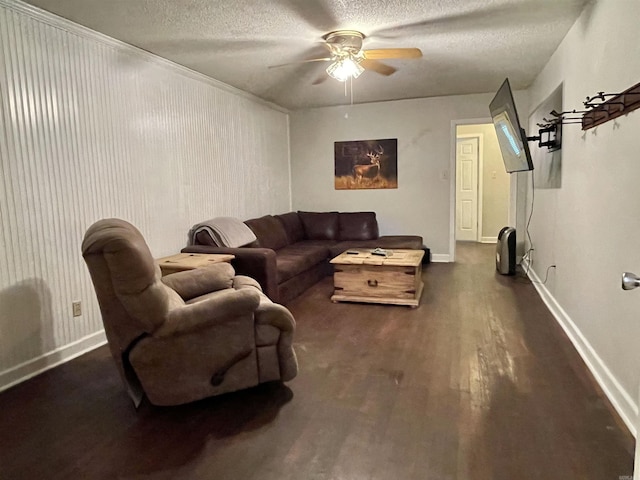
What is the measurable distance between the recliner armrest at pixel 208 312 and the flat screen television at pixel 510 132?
2342 mm

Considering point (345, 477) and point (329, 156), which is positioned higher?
point (329, 156)

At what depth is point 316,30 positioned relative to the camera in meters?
3.33

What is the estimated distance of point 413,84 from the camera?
532 cm

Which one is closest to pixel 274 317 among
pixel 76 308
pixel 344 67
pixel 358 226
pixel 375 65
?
pixel 76 308

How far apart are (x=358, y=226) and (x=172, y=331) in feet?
14.3

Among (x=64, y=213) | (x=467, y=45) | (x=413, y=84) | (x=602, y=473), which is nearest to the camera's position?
(x=602, y=473)

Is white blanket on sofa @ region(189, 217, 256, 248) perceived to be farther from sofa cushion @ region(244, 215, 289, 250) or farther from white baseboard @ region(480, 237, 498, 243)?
white baseboard @ region(480, 237, 498, 243)

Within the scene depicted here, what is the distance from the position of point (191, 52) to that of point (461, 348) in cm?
334

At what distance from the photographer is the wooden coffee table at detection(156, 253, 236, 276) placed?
345 cm

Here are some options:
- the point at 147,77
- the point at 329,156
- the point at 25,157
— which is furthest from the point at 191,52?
the point at 329,156

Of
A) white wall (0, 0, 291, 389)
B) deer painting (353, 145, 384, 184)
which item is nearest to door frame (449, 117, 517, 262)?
deer painting (353, 145, 384, 184)

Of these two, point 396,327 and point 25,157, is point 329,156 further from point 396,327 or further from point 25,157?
point 25,157

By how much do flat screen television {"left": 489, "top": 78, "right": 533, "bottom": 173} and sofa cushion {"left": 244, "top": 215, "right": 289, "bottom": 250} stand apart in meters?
2.80

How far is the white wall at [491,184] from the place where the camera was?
819 cm
